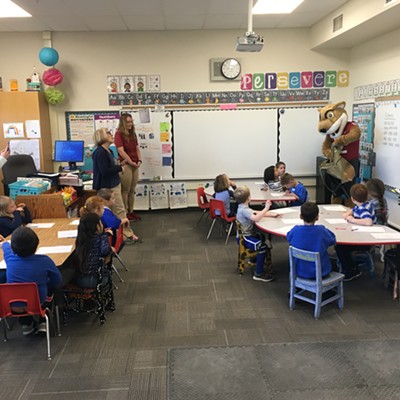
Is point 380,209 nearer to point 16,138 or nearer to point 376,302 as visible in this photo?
point 376,302

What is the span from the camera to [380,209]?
4145 mm

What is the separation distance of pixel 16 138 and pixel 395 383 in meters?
6.16

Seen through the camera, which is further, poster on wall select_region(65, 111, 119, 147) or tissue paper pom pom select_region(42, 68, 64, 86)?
poster on wall select_region(65, 111, 119, 147)

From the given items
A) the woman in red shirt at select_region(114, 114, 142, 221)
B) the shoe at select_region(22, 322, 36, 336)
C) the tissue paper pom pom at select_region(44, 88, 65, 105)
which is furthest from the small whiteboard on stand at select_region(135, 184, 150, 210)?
the shoe at select_region(22, 322, 36, 336)

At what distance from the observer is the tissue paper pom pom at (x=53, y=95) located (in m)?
6.76

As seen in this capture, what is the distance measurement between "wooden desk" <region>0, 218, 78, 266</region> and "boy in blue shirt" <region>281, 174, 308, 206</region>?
2701mm

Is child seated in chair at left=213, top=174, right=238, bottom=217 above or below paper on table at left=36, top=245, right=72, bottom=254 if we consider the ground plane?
above

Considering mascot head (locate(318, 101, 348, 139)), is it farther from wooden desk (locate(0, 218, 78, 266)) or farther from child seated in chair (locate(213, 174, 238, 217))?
wooden desk (locate(0, 218, 78, 266))

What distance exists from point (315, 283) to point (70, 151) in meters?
4.24

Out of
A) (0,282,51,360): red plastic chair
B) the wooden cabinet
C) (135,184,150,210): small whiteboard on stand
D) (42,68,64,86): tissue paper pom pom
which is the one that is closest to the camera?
(0,282,51,360): red plastic chair

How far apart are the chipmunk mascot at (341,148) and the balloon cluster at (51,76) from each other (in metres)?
4.27

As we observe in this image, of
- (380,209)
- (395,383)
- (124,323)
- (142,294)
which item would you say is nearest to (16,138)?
(142,294)

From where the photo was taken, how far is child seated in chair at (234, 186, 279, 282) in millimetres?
4195

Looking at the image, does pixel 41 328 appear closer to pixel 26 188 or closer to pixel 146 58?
pixel 26 188
